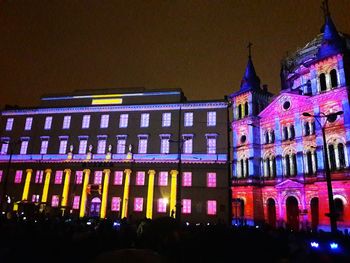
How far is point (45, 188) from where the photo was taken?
43.7 m

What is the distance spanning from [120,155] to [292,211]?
24.8m

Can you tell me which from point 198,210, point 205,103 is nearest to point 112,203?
point 198,210

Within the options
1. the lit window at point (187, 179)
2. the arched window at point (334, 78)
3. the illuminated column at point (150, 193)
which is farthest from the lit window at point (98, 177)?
the arched window at point (334, 78)

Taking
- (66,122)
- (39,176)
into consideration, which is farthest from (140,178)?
(39,176)

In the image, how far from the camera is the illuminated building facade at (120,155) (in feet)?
131

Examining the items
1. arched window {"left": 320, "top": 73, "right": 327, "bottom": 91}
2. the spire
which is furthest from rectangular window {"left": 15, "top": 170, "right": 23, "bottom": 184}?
arched window {"left": 320, "top": 73, "right": 327, "bottom": 91}

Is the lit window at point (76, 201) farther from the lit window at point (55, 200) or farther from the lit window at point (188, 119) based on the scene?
the lit window at point (188, 119)

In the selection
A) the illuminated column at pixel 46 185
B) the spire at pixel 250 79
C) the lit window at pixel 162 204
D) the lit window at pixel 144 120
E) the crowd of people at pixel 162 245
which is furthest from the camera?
the spire at pixel 250 79

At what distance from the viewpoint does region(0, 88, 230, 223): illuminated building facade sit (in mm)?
39875

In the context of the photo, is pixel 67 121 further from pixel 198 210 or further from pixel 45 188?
pixel 198 210

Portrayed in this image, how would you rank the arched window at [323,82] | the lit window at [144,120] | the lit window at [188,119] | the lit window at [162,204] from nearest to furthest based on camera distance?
the arched window at [323,82]
the lit window at [162,204]
the lit window at [188,119]
the lit window at [144,120]

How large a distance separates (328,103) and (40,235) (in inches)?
1370

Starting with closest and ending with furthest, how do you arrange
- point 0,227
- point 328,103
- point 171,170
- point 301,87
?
1. point 0,227
2. point 328,103
3. point 171,170
4. point 301,87

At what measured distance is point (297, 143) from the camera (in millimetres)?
40594
